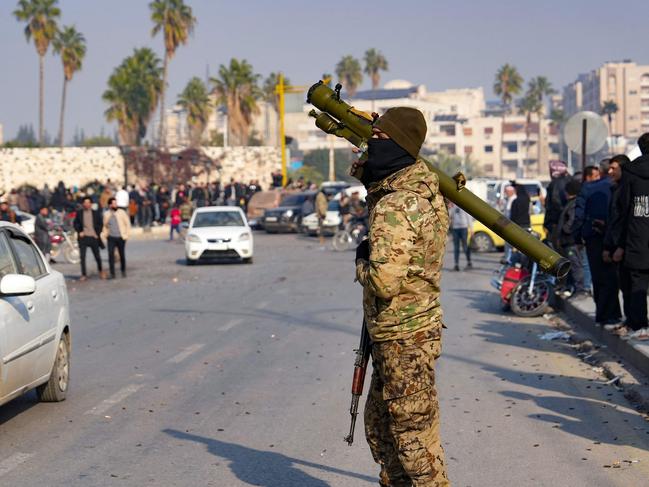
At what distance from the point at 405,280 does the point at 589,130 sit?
14.4m

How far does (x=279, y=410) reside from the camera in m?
8.71

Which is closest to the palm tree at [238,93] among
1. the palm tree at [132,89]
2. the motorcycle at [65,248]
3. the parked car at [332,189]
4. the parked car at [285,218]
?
the palm tree at [132,89]

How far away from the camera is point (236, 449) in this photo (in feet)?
24.0

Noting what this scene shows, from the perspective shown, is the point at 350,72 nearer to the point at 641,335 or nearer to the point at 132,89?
the point at 132,89

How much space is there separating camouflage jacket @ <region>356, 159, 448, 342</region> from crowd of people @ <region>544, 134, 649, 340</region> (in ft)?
19.7

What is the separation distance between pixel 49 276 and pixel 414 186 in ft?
17.2

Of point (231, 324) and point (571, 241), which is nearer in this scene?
point (231, 324)

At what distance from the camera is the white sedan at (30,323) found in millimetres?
7648

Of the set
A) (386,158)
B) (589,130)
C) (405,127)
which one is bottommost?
(386,158)

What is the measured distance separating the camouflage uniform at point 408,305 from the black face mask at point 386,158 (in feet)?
0.10

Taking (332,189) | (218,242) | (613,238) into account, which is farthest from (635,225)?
(332,189)

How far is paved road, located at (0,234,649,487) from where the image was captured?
6.73m

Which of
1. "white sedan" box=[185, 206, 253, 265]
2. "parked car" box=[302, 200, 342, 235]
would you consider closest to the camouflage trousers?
"white sedan" box=[185, 206, 253, 265]

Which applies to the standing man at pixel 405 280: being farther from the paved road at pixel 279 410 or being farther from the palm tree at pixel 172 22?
the palm tree at pixel 172 22
